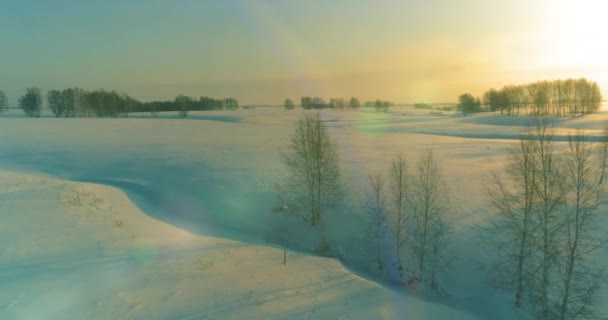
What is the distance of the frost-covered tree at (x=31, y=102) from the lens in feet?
391

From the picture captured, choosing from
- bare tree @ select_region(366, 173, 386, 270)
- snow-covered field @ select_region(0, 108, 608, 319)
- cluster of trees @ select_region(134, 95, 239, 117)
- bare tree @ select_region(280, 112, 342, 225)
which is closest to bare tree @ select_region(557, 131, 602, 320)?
snow-covered field @ select_region(0, 108, 608, 319)

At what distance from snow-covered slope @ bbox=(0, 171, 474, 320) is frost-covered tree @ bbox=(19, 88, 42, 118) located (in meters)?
127

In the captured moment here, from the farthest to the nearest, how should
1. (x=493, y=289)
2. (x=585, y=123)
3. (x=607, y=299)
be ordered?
(x=585, y=123) < (x=493, y=289) < (x=607, y=299)

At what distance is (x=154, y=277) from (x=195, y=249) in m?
3.89

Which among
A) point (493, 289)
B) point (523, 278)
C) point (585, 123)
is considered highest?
point (585, 123)

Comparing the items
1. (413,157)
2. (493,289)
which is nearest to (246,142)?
(413,157)

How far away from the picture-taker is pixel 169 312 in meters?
A: 12.6

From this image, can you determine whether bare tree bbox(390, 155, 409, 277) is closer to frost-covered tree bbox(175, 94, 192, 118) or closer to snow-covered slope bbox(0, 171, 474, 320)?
snow-covered slope bbox(0, 171, 474, 320)

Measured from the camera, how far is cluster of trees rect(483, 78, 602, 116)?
338 ft

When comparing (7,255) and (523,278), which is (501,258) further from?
(7,255)

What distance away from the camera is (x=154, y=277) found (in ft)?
48.9

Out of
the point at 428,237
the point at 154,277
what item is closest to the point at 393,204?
the point at 428,237

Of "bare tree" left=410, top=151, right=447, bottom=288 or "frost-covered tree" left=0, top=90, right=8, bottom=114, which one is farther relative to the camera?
"frost-covered tree" left=0, top=90, right=8, bottom=114

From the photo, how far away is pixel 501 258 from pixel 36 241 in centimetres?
2613
